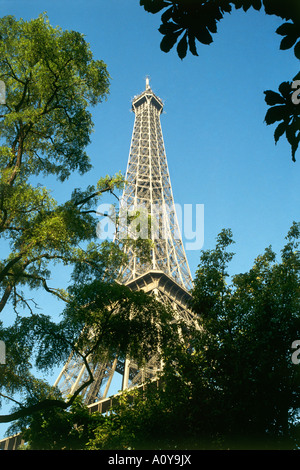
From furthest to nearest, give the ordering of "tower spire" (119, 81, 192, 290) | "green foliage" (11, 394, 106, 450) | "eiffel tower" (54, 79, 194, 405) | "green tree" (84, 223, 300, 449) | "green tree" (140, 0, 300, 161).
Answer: "tower spire" (119, 81, 192, 290) → "eiffel tower" (54, 79, 194, 405) → "green foliage" (11, 394, 106, 450) → "green tree" (84, 223, 300, 449) → "green tree" (140, 0, 300, 161)

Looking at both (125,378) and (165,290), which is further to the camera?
(165,290)

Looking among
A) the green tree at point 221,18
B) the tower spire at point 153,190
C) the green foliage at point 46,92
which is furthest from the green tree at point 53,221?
the tower spire at point 153,190

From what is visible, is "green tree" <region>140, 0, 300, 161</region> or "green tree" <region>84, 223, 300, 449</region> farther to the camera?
"green tree" <region>84, 223, 300, 449</region>

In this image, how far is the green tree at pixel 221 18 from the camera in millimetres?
3141

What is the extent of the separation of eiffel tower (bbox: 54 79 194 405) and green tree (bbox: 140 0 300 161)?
17091 mm

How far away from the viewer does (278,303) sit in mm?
10625

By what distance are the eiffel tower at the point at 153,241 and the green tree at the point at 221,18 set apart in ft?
56.1

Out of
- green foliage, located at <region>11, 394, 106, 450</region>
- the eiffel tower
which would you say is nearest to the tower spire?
the eiffel tower

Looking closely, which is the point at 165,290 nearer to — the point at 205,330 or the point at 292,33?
the point at 205,330

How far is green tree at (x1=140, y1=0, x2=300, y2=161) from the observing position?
314 centimetres

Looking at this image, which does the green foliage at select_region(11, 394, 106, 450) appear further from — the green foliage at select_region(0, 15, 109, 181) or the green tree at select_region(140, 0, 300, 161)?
the green tree at select_region(140, 0, 300, 161)

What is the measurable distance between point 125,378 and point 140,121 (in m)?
44.0

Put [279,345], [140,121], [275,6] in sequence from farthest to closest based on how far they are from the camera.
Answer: [140,121], [279,345], [275,6]
